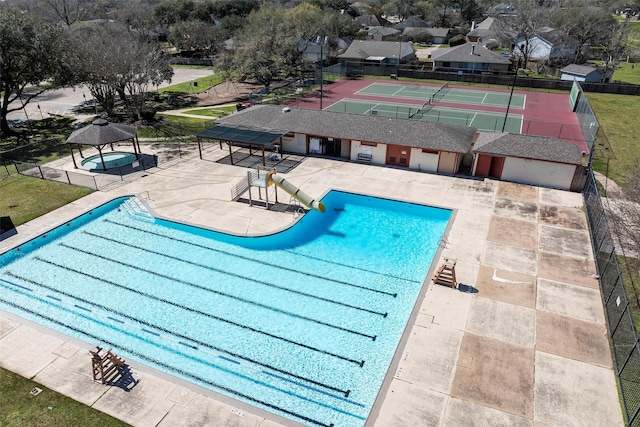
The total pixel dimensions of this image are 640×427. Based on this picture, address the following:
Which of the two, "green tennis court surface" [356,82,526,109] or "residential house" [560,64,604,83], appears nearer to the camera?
"green tennis court surface" [356,82,526,109]

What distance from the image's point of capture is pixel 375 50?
254 feet

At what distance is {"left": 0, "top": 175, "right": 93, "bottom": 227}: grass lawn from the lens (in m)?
25.7

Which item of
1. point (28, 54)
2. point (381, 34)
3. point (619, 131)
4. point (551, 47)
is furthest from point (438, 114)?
point (381, 34)

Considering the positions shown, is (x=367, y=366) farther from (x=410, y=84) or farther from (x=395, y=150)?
(x=410, y=84)

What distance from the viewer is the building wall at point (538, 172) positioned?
29281mm

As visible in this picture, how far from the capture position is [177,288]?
65.1 ft

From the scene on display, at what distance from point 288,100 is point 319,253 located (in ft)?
114

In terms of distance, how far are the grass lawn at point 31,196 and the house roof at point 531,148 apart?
2946 centimetres

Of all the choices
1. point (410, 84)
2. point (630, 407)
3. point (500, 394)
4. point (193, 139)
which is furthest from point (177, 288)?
point (410, 84)

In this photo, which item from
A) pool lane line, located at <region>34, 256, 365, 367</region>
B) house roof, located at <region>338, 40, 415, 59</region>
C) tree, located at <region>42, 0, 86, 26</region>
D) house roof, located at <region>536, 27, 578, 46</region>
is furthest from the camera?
tree, located at <region>42, 0, 86, 26</region>

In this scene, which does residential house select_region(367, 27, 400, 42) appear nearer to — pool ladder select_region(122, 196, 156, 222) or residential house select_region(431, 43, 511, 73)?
residential house select_region(431, 43, 511, 73)

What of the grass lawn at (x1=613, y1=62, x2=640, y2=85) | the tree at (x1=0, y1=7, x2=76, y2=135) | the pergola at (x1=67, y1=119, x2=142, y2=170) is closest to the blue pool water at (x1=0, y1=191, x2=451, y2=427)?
the pergola at (x1=67, y1=119, x2=142, y2=170)

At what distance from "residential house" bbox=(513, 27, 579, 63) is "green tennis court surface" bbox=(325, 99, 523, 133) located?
136 feet

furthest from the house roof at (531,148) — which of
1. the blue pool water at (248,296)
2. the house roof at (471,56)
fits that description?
the house roof at (471,56)
